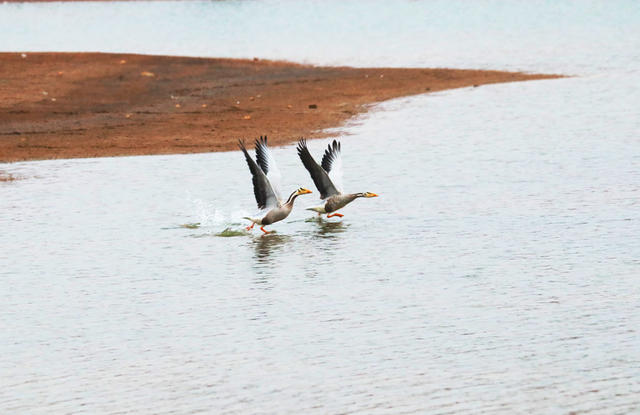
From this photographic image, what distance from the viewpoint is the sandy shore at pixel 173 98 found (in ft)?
71.7

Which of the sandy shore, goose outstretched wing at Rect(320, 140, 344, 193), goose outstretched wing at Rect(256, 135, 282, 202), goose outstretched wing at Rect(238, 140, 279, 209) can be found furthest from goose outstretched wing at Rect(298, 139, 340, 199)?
the sandy shore

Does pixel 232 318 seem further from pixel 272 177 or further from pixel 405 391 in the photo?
pixel 272 177

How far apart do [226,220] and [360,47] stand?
30.2 metres

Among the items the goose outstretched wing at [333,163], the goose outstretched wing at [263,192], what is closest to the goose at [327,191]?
the goose outstretched wing at [333,163]

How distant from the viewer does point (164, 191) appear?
1702cm

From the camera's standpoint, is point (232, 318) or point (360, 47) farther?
point (360, 47)

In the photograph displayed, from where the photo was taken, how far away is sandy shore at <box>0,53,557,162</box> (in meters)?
21.9

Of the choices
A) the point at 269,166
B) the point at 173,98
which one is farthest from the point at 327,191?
the point at 173,98

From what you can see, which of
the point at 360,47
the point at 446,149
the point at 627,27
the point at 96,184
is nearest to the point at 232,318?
the point at 96,184

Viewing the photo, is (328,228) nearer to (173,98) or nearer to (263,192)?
(263,192)

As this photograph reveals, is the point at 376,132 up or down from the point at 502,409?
up

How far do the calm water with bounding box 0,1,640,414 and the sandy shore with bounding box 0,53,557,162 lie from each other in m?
1.44

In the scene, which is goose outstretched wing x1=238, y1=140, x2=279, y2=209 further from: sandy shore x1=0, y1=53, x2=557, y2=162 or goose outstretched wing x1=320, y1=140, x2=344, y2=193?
sandy shore x1=0, y1=53, x2=557, y2=162

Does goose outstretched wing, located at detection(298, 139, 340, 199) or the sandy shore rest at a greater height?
the sandy shore
